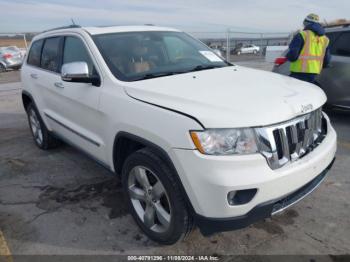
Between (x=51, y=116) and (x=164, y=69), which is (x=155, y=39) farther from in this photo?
(x=51, y=116)

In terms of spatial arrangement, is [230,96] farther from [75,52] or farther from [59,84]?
[59,84]

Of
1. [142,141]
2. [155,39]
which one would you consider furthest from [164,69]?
[142,141]

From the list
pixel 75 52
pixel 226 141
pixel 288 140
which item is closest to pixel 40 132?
pixel 75 52

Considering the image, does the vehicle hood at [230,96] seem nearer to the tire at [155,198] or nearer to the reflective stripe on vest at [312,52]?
the tire at [155,198]

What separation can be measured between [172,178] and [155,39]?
1944mm

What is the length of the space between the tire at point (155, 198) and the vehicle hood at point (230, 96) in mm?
464

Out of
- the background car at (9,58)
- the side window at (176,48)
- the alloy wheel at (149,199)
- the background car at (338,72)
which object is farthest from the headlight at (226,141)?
the background car at (9,58)

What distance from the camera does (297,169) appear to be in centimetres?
236

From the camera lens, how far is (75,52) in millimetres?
3746

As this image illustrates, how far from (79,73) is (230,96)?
1431 millimetres

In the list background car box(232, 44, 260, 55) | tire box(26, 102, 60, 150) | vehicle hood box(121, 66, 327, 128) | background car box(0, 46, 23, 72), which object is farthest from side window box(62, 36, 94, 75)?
background car box(232, 44, 260, 55)

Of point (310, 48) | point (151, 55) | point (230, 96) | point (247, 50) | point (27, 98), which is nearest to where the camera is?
point (230, 96)

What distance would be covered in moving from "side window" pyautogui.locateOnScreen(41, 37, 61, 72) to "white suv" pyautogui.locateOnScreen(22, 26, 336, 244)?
0.36 metres

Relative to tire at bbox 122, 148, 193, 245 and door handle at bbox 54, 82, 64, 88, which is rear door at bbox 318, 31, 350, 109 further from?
door handle at bbox 54, 82, 64, 88
